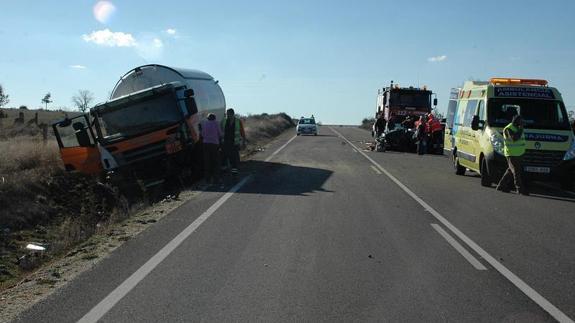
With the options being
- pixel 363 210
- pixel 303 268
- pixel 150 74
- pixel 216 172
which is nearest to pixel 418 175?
pixel 216 172

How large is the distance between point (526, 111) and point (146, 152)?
31.8 ft

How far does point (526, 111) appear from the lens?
1568 cm

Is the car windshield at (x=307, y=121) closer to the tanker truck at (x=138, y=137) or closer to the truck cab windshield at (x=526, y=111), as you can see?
the tanker truck at (x=138, y=137)

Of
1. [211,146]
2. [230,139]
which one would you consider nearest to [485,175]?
[230,139]

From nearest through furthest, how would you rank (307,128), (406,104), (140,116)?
(140,116) → (406,104) → (307,128)

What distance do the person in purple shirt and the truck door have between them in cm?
281

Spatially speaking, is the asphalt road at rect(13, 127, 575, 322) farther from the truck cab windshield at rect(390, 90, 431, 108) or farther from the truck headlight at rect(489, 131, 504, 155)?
the truck cab windshield at rect(390, 90, 431, 108)

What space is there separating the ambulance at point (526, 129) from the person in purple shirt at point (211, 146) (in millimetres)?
6761

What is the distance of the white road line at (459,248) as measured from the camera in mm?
→ 7395

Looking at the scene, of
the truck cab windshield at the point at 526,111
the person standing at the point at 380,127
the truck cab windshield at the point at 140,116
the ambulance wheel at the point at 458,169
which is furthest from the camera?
the person standing at the point at 380,127

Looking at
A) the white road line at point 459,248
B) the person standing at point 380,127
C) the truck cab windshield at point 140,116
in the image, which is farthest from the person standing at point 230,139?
the person standing at point 380,127

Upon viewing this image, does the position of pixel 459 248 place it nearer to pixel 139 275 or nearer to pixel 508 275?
pixel 508 275

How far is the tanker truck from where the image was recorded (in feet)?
53.0

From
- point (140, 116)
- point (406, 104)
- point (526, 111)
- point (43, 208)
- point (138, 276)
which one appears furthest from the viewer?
point (406, 104)
